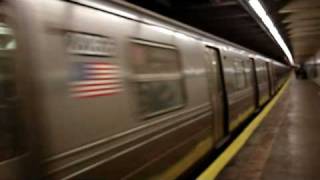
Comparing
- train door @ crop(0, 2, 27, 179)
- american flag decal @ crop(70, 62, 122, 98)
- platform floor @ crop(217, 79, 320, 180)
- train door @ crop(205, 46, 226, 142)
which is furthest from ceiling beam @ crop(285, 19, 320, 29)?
train door @ crop(0, 2, 27, 179)

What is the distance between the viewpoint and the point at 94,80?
12.4 feet

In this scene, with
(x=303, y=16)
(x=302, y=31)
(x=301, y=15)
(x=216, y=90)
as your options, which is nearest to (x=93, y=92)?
(x=216, y=90)

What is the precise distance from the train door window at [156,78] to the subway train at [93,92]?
11 mm

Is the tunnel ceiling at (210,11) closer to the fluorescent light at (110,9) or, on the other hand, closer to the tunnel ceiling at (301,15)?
the tunnel ceiling at (301,15)

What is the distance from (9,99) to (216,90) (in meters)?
6.22

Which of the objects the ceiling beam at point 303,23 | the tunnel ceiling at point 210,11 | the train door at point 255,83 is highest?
the ceiling beam at point 303,23

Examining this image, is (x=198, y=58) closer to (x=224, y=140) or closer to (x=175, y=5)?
(x=224, y=140)

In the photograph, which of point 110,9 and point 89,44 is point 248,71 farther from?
point 89,44

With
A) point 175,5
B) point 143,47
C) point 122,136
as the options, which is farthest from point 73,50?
point 175,5

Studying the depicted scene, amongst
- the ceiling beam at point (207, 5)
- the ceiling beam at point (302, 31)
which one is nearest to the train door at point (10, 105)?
the ceiling beam at point (207, 5)

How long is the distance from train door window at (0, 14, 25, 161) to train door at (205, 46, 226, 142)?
5545 mm

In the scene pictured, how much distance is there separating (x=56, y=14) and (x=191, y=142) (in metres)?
3.77

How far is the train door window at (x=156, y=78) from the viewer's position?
4750 mm

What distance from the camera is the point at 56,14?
338 centimetres
